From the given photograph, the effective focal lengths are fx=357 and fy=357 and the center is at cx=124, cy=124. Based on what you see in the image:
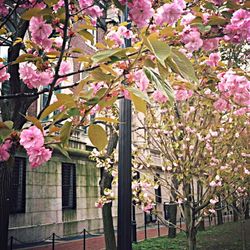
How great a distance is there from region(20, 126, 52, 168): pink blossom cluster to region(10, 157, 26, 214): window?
12.0 meters

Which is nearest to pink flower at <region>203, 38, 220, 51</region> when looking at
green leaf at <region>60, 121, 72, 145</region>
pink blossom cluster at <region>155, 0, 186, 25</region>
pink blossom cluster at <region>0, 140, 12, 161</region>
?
pink blossom cluster at <region>155, 0, 186, 25</region>

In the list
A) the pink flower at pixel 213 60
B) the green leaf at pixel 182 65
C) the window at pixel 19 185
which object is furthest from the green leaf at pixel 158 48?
the window at pixel 19 185

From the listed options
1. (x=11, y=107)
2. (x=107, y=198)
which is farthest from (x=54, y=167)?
(x=11, y=107)

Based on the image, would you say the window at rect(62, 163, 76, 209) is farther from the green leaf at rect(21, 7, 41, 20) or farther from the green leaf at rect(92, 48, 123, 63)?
the green leaf at rect(92, 48, 123, 63)

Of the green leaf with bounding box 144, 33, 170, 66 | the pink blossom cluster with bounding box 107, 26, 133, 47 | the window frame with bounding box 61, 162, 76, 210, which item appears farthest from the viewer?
the window frame with bounding box 61, 162, 76, 210

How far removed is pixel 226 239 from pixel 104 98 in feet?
50.8

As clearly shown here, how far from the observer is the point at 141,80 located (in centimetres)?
215

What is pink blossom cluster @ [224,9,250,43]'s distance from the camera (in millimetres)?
1996

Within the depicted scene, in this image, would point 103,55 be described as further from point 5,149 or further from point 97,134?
point 5,149

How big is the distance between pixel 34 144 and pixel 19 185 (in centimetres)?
1243

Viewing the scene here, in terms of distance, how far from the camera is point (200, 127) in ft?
20.5

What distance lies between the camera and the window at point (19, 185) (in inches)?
523

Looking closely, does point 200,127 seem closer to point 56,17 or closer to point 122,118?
point 122,118

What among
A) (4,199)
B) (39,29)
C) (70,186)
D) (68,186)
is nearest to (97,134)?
(39,29)
